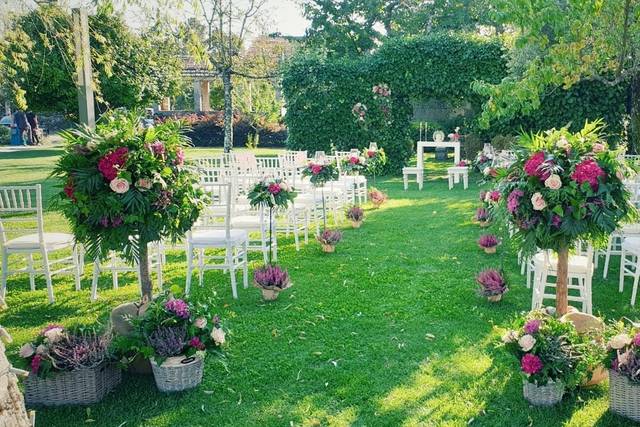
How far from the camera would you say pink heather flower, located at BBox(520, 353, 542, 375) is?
324 cm

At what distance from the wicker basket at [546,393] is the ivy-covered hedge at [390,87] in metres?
12.4

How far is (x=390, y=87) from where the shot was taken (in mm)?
16062

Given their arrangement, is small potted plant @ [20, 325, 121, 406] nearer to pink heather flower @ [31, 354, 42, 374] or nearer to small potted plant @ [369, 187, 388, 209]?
pink heather flower @ [31, 354, 42, 374]

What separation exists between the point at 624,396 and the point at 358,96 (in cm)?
1387

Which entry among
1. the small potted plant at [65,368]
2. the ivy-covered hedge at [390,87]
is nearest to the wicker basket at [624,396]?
the small potted plant at [65,368]

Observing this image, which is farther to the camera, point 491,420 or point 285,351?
point 285,351

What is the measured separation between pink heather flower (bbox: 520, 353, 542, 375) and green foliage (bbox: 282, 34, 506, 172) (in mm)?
13076

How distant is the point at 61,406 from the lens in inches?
137

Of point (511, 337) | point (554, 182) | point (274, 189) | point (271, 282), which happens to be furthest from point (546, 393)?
point (274, 189)

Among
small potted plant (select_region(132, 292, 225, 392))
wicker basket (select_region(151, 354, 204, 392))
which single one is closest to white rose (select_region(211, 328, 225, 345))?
small potted plant (select_region(132, 292, 225, 392))

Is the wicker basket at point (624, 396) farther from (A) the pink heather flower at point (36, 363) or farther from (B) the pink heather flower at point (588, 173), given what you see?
(A) the pink heather flower at point (36, 363)

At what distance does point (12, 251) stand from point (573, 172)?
16.4 ft

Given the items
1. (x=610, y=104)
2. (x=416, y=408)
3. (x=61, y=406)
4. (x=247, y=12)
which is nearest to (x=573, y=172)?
(x=416, y=408)

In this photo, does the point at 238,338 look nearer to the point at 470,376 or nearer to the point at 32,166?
the point at 470,376
